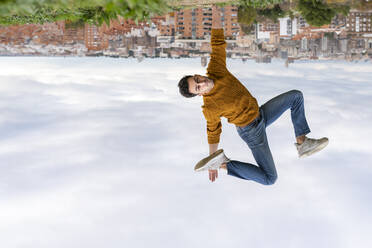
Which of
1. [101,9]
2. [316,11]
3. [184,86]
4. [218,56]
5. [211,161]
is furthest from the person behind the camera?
[316,11]

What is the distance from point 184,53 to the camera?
21.0 meters

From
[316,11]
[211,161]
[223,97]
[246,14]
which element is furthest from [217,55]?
[246,14]

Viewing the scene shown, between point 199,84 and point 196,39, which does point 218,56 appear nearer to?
point 199,84

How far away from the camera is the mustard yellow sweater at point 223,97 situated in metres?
4.78

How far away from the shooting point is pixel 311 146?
5.25 metres

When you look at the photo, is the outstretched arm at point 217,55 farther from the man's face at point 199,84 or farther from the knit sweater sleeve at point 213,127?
the knit sweater sleeve at point 213,127

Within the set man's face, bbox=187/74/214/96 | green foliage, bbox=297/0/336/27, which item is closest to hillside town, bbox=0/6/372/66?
green foliage, bbox=297/0/336/27

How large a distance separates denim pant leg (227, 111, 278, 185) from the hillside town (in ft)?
39.8

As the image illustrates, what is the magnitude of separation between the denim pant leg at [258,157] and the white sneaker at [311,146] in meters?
0.63

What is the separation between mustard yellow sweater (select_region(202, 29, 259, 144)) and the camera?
4781 millimetres

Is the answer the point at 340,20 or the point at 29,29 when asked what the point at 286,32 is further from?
the point at 29,29

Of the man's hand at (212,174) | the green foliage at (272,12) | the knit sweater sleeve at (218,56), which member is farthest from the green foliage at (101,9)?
the green foliage at (272,12)

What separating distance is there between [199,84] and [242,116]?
1000 millimetres

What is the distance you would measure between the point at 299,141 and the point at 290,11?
1085 cm
